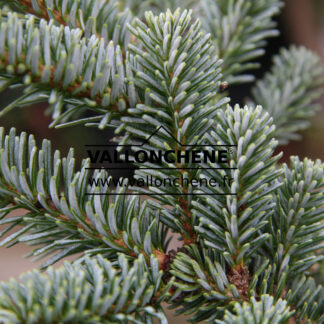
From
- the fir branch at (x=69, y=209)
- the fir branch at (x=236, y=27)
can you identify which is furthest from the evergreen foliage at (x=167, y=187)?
the fir branch at (x=236, y=27)

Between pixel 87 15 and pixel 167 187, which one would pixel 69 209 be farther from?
pixel 87 15

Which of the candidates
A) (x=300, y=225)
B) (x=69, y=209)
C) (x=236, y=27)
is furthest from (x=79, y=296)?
(x=236, y=27)

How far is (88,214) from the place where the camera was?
350 mm

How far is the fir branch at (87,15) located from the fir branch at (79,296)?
242 millimetres

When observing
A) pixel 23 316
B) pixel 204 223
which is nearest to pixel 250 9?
pixel 204 223

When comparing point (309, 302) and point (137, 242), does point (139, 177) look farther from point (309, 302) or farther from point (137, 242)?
point (309, 302)

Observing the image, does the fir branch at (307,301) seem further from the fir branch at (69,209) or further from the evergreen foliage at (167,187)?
the fir branch at (69,209)

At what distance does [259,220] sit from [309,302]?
0.11 metres

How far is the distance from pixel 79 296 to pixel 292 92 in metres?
0.49

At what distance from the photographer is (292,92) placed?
0.62 m

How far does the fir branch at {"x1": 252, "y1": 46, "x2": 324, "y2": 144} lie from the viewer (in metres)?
0.61

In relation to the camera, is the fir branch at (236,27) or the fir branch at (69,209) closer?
the fir branch at (69,209)

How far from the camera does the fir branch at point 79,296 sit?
0.26 metres

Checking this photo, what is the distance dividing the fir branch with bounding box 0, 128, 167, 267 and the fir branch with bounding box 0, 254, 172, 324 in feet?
0.13
